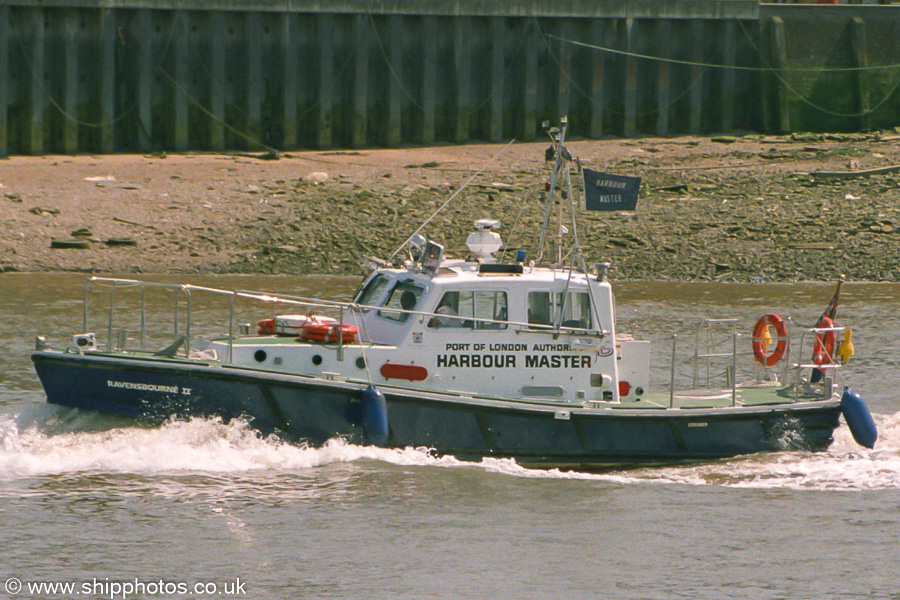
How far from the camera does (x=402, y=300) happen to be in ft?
35.3

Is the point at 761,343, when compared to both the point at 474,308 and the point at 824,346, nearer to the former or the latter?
the point at 824,346

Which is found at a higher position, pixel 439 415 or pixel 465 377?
pixel 465 377

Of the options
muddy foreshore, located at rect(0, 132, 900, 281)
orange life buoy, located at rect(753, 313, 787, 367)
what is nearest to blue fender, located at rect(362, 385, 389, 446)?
orange life buoy, located at rect(753, 313, 787, 367)

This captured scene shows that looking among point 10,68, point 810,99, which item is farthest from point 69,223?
point 810,99

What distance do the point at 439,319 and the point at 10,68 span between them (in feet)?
47.8

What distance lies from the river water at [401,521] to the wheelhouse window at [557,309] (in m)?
1.30

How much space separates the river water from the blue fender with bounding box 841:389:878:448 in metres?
0.34

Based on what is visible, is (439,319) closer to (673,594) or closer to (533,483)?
(533,483)

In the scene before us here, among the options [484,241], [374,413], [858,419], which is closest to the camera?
[374,413]

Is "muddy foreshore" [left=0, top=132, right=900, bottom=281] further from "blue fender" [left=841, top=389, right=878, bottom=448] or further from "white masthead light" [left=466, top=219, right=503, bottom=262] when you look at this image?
"blue fender" [left=841, top=389, right=878, bottom=448]

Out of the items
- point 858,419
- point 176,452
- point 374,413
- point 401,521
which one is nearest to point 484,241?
point 374,413

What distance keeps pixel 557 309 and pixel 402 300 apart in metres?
1.36

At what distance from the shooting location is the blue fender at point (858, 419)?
36.0 ft

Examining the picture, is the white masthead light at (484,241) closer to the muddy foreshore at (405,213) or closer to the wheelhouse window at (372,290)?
the wheelhouse window at (372,290)
